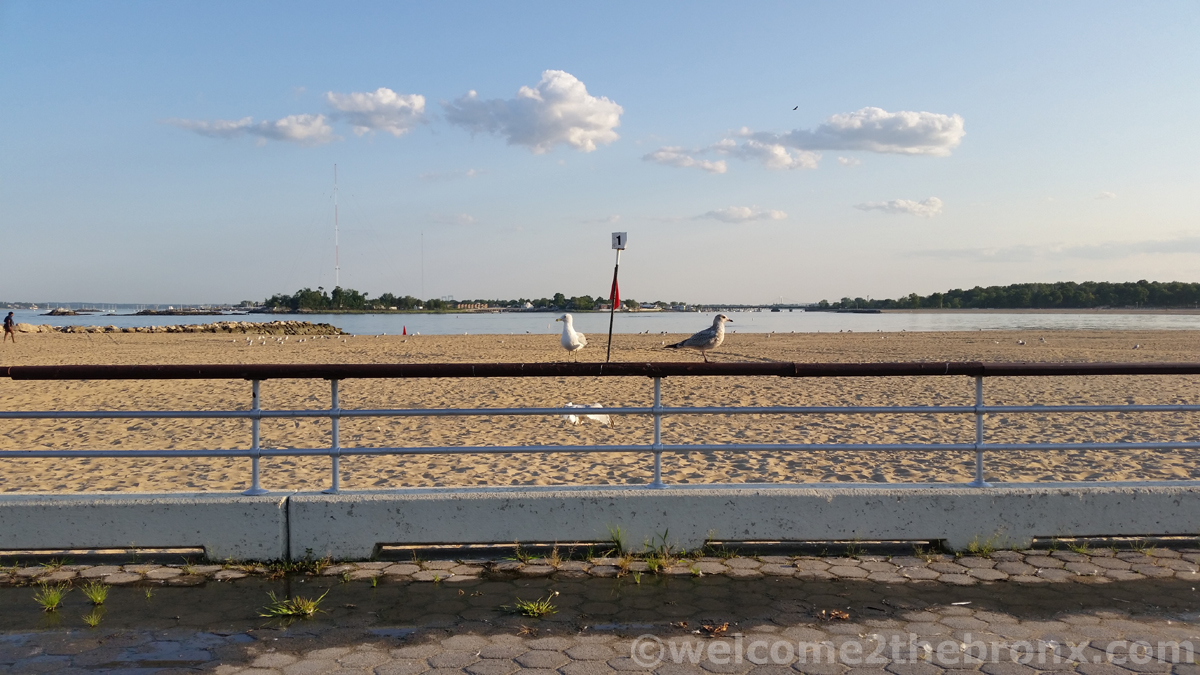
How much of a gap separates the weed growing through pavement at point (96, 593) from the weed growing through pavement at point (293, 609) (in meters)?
0.83

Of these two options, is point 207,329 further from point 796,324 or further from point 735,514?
point 735,514

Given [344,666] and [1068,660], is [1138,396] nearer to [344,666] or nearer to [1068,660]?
[1068,660]

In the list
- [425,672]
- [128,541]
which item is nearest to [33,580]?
[128,541]

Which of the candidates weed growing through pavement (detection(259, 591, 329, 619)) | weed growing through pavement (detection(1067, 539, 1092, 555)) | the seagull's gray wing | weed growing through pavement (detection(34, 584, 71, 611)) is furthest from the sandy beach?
weed growing through pavement (detection(1067, 539, 1092, 555))

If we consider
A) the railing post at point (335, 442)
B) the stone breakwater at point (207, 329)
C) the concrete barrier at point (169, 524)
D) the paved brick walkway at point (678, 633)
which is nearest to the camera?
the paved brick walkway at point (678, 633)

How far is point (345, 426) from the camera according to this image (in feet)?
40.3

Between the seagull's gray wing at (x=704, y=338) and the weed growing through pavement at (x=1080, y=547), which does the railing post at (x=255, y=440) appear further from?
the seagull's gray wing at (x=704, y=338)

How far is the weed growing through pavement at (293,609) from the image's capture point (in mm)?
3918

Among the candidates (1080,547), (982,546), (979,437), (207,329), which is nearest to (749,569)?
(982,546)

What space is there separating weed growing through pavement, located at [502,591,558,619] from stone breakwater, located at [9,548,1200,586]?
46cm

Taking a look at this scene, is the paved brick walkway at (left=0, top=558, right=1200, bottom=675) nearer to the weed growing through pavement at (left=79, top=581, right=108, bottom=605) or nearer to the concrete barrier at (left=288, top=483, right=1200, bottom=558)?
the weed growing through pavement at (left=79, top=581, right=108, bottom=605)

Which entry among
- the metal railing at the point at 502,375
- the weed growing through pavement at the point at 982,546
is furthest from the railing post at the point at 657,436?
the weed growing through pavement at the point at 982,546

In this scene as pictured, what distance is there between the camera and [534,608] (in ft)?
12.9

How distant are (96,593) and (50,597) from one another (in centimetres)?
19
